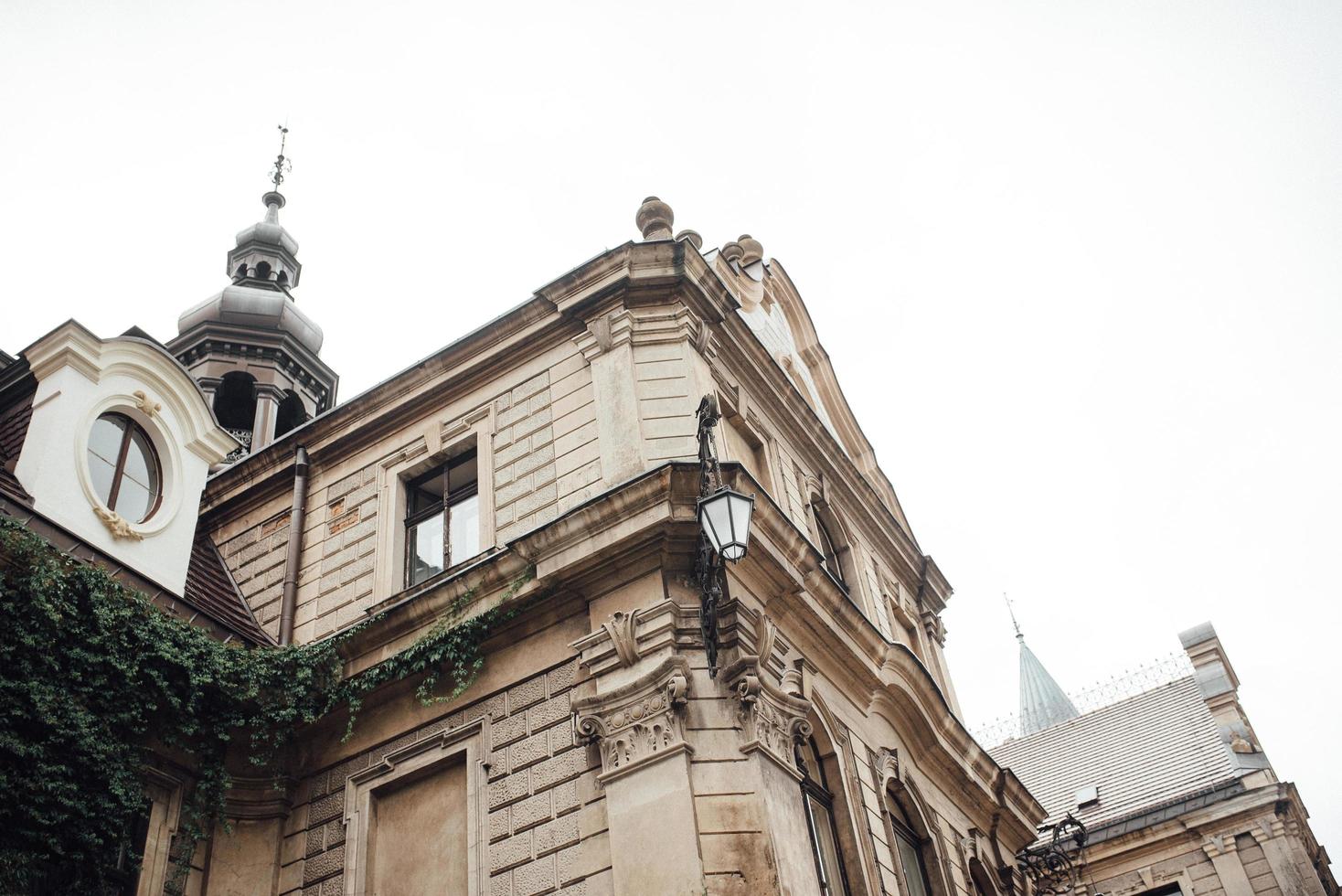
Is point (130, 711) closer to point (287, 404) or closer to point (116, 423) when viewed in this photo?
point (116, 423)

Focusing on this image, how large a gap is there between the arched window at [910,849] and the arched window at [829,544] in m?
3.50

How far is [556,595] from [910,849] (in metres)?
6.24

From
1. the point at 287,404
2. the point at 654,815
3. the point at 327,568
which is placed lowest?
the point at 654,815

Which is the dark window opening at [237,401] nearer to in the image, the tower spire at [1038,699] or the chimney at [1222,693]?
the chimney at [1222,693]

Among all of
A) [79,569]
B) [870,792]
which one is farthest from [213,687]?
[870,792]

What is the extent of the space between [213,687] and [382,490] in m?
3.51

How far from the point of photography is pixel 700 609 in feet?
38.3

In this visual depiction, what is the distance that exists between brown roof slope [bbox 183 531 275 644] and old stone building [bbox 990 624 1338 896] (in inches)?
619

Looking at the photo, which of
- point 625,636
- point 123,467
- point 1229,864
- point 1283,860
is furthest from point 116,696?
point 1283,860

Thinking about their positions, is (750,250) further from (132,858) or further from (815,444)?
(132,858)

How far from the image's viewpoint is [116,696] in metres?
12.2

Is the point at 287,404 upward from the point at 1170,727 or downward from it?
upward

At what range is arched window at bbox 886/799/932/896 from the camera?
15.1 m

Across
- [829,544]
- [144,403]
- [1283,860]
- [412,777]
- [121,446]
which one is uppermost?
[144,403]
